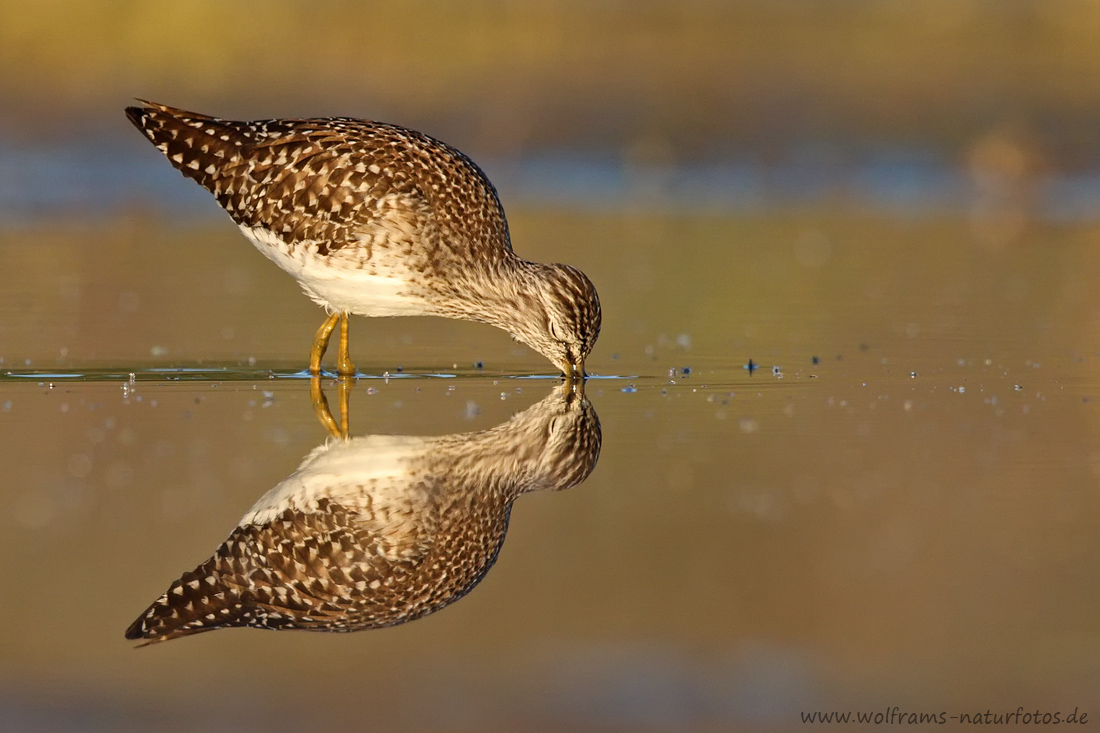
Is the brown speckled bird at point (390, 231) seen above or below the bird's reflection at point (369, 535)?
above

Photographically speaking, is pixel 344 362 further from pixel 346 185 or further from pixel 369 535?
pixel 369 535

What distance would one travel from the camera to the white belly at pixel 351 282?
1020cm

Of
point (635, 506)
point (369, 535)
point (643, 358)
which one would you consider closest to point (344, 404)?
point (643, 358)

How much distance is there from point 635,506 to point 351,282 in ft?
11.3

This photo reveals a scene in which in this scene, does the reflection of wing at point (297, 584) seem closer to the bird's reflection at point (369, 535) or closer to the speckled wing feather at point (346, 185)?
the bird's reflection at point (369, 535)

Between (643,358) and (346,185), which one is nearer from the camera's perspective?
(346,185)

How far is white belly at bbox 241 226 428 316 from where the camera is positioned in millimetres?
10203

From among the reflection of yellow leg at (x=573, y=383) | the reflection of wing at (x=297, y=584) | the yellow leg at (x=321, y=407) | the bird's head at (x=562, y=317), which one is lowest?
the reflection of wing at (x=297, y=584)

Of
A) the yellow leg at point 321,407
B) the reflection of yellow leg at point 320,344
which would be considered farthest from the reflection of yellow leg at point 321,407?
the reflection of yellow leg at point 320,344

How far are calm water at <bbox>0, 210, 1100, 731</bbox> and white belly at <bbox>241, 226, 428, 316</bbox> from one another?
514mm

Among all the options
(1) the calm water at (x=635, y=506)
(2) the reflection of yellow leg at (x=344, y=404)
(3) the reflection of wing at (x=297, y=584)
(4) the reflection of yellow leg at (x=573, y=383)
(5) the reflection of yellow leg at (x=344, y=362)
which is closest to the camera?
(1) the calm water at (x=635, y=506)

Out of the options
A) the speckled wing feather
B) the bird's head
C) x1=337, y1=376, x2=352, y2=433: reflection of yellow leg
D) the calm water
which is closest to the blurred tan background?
the calm water

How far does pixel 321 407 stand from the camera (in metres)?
9.65

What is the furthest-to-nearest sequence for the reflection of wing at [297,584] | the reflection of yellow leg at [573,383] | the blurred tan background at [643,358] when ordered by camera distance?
the reflection of yellow leg at [573,383] → the reflection of wing at [297,584] → the blurred tan background at [643,358]
